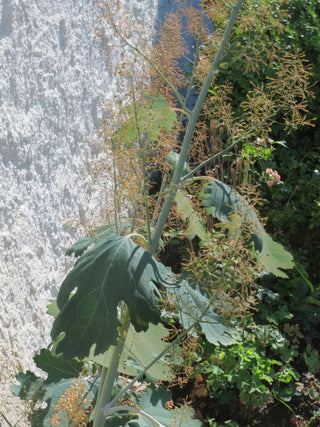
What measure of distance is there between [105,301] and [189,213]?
20.3 inches

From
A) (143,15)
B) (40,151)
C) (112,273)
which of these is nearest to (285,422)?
(40,151)

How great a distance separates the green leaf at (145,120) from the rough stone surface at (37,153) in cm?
112

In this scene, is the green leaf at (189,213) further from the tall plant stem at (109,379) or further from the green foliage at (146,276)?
the tall plant stem at (109,379)

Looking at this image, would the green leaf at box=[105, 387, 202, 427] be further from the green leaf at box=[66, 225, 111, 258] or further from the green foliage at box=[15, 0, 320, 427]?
the green leaf at box=[66, 225, 111, 258]

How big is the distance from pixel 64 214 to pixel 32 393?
1.28m

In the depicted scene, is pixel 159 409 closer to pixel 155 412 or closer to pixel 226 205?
pixel 155 412

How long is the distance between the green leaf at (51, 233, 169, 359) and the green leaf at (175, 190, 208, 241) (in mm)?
360

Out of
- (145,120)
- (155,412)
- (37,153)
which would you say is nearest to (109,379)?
(155,412)

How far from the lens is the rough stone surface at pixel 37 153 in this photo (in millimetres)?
2674

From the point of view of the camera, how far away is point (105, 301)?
58.5 inches

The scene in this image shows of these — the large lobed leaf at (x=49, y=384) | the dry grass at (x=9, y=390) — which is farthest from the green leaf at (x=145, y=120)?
the dry grass at (x=9, y=390)

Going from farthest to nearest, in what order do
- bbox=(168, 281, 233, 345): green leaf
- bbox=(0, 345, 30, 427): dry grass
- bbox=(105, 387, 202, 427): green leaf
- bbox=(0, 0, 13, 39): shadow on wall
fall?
bbox=(0, 0, 13, 39): shadow on wall < bbox=(0, 345, 30, 427): dry grass < bbox=(105, 387, 202, 427): green leaf < bbox=(168, 281, 233, 345): green leaf

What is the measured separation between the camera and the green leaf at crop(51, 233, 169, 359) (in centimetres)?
147

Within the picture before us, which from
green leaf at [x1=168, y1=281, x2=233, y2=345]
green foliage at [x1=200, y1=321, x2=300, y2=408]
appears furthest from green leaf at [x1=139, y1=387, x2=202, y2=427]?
green foliage at [x1=200, y1=321, x2=300, y2=408]
